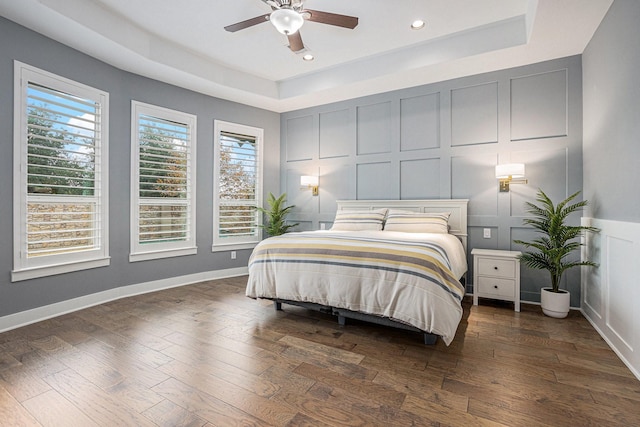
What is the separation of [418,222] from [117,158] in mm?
3843

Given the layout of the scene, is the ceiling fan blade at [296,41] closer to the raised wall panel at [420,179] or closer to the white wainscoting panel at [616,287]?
the raised wall panel at [420,179]

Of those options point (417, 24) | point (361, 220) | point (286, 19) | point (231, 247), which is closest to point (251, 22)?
point (286, 19)

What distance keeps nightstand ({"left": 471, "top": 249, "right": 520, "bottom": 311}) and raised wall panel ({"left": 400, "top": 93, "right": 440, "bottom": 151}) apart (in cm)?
168

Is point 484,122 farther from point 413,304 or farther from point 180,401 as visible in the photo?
point 180,401

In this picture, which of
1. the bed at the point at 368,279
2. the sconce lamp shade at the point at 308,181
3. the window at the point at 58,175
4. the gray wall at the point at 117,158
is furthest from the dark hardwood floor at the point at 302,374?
the sconce lamp shade at the point at 308,181

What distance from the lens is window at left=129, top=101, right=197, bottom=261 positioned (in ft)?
13.1

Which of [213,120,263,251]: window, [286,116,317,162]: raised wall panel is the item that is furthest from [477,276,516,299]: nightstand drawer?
[213,120,263,251]: window

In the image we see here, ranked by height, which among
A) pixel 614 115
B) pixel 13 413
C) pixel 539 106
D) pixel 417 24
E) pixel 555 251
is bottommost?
pixel 13 413

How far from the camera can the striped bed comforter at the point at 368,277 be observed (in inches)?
88.1

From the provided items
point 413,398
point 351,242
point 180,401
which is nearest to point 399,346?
point 413,398

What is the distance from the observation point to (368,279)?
2.50m

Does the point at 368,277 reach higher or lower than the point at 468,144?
lower

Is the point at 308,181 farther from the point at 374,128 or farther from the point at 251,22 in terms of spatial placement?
the point at 251,22

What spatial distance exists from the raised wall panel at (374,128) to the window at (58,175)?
11.3 feet
